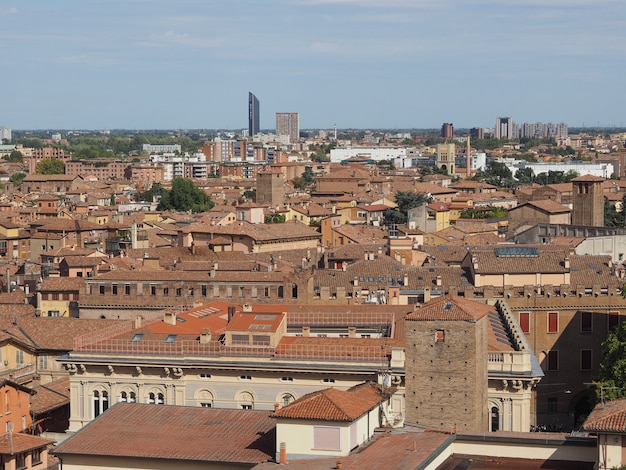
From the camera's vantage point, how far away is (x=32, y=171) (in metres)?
182

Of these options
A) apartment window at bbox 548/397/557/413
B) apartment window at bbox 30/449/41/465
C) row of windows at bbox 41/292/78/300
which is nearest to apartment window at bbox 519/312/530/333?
apartment window at bbox 548/397/557/413

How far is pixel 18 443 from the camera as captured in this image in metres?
25.2

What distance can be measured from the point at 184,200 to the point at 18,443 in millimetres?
87089

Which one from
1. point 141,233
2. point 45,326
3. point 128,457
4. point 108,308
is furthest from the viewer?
point 141,233

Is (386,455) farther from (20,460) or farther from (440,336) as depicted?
(20,460)

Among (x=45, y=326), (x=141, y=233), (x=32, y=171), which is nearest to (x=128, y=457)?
(x=45, y=326)

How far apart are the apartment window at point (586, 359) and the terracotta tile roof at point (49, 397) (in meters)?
15.6

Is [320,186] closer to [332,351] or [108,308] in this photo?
[108,308]

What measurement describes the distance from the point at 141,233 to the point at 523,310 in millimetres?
37909

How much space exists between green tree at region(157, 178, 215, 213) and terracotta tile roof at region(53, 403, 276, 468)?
86845 mm

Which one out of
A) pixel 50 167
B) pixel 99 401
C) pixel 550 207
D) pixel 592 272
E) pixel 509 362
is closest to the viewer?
pixel 509 362

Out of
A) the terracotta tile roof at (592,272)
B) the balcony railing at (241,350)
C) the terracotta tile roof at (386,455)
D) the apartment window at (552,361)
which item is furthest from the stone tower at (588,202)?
the terracotta tile roof at (386,455)

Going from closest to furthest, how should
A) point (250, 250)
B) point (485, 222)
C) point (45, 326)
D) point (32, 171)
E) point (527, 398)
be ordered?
point (527, 398) → point (45, 326) → point (250, 250) → point (485, 222) → point (32, 171)

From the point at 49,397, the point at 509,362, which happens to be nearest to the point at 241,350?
the point at 49,397
